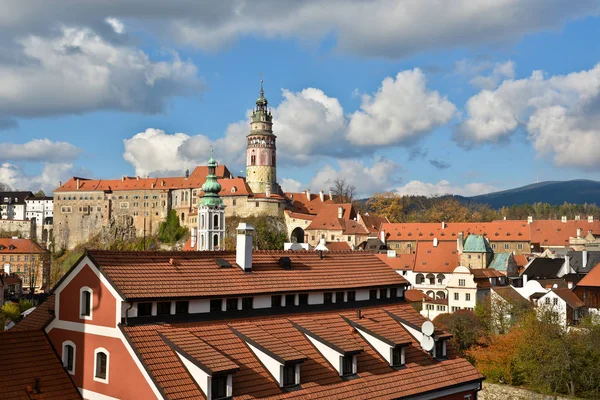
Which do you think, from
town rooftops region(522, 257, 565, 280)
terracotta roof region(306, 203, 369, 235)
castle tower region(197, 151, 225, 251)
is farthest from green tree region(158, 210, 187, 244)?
town rooftops region(522, 257, 565, 280)

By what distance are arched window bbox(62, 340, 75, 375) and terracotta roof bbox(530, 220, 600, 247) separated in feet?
295

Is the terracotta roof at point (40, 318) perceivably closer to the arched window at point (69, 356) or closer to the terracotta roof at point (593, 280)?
the arched window at point (69, 356)

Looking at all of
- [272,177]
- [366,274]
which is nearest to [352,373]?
[366,274]

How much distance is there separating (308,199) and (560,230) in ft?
158

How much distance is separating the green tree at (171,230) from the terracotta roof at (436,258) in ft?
168

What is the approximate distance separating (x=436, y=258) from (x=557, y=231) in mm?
31120

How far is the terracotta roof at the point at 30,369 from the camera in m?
18.7

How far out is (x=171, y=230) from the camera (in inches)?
4759

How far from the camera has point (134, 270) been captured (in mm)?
20594

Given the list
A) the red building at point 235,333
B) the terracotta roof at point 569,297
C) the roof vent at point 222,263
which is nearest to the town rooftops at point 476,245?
the terracotta roof at point 569,297

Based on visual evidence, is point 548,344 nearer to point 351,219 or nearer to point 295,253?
point 295,253

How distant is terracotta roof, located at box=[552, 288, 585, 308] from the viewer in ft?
179

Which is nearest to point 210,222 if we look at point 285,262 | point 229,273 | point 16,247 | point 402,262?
point 285,262

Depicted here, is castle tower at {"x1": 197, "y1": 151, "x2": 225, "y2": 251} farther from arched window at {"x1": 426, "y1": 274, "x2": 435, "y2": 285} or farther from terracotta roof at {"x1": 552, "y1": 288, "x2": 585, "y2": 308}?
arched window at {"x1": 426, "y1": 274, "x2": 435, "y2": 285}
